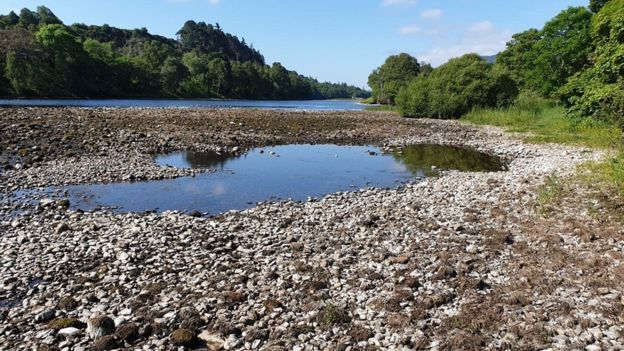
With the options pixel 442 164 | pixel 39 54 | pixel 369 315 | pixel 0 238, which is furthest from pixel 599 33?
pixel 39 54

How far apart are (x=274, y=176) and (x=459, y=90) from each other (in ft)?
154

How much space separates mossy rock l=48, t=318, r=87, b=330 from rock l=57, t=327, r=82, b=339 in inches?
3.4

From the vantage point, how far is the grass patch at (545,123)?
82.3 feet

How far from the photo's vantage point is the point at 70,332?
6.47 meters

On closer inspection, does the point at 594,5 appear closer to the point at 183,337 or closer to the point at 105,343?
the point at 183,337

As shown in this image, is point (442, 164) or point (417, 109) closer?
point (442, 164)

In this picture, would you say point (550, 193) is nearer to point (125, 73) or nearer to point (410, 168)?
point (410, 168)

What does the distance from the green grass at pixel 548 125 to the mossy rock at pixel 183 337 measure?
48.6 ft

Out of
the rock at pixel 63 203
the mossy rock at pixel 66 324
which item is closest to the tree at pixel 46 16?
the rock at pixel 63 203

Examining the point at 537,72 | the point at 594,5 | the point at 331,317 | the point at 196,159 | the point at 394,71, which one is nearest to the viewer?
the point at 331,317

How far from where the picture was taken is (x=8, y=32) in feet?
352

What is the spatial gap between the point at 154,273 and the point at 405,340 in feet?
18.0

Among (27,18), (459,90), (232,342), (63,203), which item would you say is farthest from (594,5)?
(27,18)

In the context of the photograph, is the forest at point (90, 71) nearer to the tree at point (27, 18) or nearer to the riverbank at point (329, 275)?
the tree at point (27, 18)
